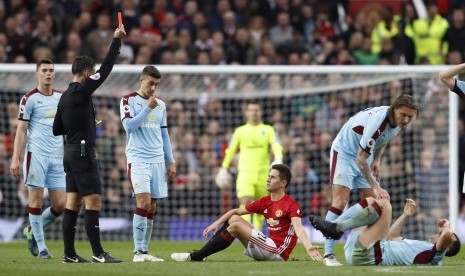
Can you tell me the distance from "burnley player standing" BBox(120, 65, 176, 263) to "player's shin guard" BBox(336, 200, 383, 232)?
2578 mm

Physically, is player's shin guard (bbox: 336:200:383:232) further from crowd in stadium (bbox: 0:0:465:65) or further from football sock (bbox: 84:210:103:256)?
crowd in stadium (bbox: 0:0:465:65)

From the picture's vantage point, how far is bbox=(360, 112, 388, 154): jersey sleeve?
12.5 metres

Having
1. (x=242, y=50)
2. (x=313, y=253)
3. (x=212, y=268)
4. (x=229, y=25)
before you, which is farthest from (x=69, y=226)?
(x=229, y=25)

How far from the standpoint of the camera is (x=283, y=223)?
1342 centimetres

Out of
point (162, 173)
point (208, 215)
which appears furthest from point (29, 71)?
point (162, 173)

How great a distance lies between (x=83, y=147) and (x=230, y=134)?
827cm

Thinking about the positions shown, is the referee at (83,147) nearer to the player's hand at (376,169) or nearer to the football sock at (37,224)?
the football sock at (37,224)

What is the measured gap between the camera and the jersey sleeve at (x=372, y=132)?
12469 millimetres

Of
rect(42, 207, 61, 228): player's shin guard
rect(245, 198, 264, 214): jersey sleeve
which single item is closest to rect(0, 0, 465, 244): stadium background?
rect(42, 207, 61, 228): player's shin guard

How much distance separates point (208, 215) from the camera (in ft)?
68.9

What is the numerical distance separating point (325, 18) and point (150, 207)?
1083 centimetres

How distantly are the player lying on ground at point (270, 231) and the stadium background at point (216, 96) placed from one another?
6764 millimetres

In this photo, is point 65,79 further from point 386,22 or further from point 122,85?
point 386,22

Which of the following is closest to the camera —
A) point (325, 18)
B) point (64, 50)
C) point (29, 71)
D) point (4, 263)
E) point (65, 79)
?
point (4, 263)
